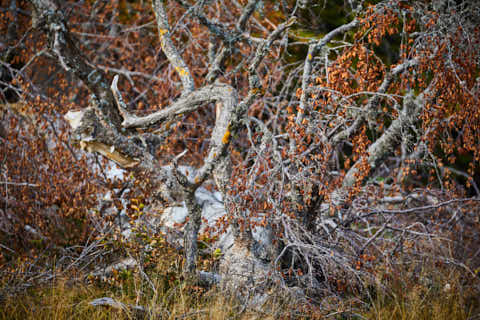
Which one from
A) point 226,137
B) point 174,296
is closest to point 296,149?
point 226,137

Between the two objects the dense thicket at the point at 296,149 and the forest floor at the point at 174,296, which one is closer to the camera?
the forest floor at the point at 174,296

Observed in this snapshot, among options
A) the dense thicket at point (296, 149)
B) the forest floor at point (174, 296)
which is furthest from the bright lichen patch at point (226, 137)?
the forest floor at point (174, 296)

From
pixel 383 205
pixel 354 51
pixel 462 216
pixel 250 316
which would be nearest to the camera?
pixel 250 316

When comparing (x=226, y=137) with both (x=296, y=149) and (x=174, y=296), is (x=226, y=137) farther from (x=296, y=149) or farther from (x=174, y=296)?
(x=174, y=296)

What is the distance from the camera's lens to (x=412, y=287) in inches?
Result: 173

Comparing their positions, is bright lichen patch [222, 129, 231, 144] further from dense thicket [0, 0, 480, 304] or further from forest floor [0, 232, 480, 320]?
forest floor [0, 232, 480, 320]

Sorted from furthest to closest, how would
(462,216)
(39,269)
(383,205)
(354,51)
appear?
(383,205), (462,216), (39,269), (354,51)

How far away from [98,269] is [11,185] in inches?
75.7

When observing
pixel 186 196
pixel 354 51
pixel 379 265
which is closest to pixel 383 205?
pixel 379 265

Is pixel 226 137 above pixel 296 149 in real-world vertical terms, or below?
above

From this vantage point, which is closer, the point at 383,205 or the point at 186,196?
the point at 186,196

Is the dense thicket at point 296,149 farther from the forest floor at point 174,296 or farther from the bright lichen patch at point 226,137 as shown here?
the forest floor at point 174,296

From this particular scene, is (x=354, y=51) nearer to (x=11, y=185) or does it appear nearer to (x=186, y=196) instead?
(x=186, y=196)

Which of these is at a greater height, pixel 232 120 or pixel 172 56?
pixel 172 56
